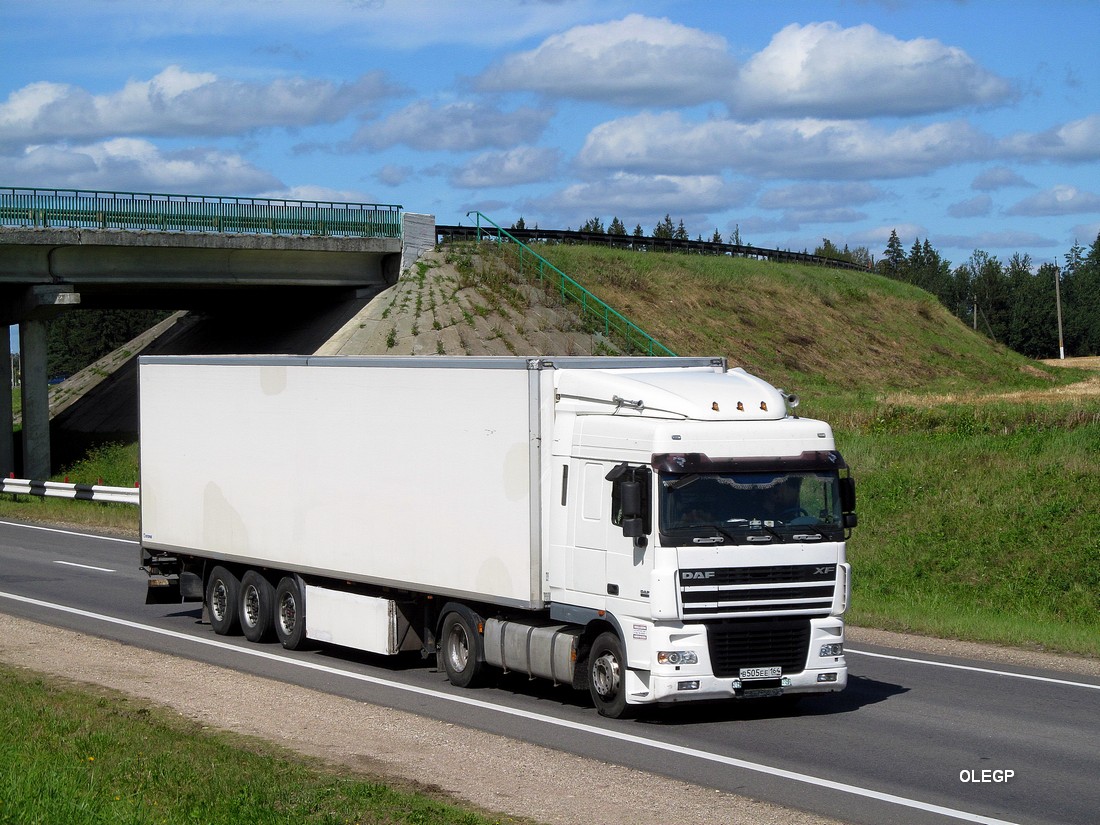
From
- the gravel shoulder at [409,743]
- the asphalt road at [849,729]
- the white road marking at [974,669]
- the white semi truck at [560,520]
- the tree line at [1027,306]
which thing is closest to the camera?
the gravel shoulder at [409,743]

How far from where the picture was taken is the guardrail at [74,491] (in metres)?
33.2

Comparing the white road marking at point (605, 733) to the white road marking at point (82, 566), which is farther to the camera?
the white road marking at point (82, 566)

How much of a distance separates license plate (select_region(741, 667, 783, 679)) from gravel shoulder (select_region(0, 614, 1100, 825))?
6.92 feet

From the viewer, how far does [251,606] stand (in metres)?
17.5

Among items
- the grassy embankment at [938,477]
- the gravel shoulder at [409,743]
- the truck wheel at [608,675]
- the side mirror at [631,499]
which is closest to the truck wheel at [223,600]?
the gravel shoulder at [409,743]

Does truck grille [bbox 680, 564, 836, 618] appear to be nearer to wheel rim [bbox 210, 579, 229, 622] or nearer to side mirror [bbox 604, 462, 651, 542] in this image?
side mirror [bbox 604, 462, 651, 542]

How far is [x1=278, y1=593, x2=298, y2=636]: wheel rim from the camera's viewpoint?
1666 cm

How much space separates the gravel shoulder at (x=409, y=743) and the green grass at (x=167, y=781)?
0.46 meters

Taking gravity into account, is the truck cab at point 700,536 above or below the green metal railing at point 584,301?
below

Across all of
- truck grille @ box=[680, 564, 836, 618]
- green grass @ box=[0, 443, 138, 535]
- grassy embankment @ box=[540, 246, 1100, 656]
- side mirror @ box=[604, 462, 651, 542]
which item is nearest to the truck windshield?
side mirror @ box=[604, 462, 651, 542]

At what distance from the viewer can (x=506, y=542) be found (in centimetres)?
1339

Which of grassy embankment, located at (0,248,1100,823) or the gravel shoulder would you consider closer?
grassy embankment, located at (0,248,1100,823)

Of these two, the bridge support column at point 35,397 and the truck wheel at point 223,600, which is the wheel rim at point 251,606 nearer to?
the truck wheel at point 223,600

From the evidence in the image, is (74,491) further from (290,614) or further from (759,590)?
(759,590)
